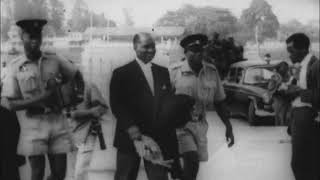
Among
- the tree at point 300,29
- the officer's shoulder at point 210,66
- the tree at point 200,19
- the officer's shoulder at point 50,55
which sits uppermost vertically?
the tree at point 200,19

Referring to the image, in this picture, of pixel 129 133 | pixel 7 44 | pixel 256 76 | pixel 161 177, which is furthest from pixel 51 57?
pixel 256 76

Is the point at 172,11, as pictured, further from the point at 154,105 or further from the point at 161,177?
the point at 161,177

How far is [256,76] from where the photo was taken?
5.80 m

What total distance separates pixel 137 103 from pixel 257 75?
1.40m

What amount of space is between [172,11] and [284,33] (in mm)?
1159

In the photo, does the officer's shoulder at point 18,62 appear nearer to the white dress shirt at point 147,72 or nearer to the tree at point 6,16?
the tree at point 6,16

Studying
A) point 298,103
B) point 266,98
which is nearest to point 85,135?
point 266,98

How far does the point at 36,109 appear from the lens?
5000mm

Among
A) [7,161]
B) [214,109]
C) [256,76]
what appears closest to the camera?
[7,161]

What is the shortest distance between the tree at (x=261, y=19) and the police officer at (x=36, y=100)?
200cm

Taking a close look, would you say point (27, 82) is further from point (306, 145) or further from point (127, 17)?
point (306, 145)

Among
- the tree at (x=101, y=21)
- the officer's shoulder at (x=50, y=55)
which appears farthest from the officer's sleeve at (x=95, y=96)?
the tree at (x=101, y=21)

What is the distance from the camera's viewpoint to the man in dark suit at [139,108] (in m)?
4.84

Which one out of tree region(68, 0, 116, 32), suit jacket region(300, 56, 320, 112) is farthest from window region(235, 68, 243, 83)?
tree region(68, 0, 116, 32)
